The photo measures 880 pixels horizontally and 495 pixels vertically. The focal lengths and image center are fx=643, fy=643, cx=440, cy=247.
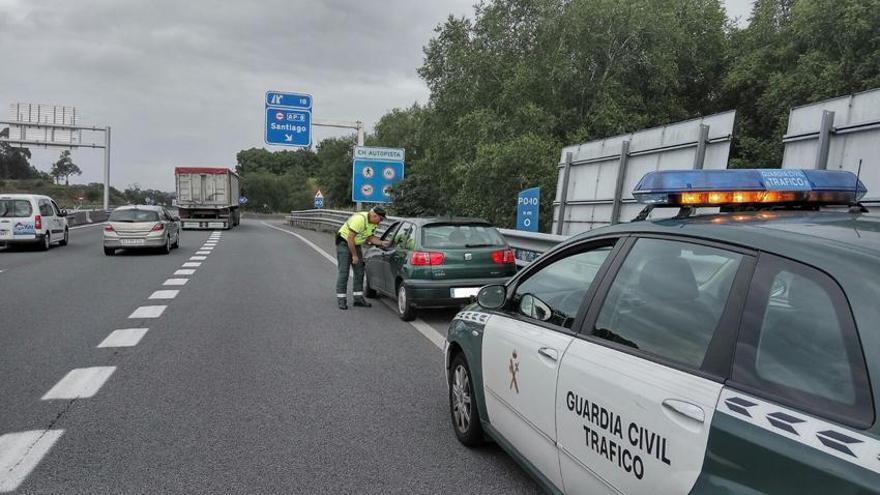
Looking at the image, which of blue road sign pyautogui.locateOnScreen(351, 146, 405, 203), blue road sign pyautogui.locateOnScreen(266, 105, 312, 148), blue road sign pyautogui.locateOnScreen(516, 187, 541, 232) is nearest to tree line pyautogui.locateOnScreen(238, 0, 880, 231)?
blue road sign pyautogui.locateOnScreen(351, 146, 405, 203)

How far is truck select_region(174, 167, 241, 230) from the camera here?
33594 millimetres

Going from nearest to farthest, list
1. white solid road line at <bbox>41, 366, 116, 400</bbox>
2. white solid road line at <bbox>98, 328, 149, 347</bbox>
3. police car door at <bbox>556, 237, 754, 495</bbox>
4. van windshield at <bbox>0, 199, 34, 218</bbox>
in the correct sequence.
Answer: police car door at <bbox>556, 237, 754, 495</bbox>, white solid road line at <bbox>41, 366, 116, 400</bbox>, white solid road line at <bbox>98, 328, 149, 347</bbox>, van windshield at <bbox>0, 199, 34, 218</bbox>

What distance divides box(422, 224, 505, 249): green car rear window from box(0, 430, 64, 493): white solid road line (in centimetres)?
511

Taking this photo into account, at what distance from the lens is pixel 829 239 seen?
1.92 metres

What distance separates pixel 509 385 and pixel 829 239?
68.7 inches

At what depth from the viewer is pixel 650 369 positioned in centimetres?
227

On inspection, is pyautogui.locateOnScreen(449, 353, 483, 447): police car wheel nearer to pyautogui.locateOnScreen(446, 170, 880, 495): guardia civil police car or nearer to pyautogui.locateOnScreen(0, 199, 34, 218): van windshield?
pyautogui.locateOnScreen(446, 170, 880, 495): guardia civil police car

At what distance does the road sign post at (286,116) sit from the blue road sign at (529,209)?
49.5 feet

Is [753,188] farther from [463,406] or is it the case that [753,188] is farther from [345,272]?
[345,272]

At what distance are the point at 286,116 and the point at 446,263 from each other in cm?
2010

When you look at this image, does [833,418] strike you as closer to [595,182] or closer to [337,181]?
[595,182]

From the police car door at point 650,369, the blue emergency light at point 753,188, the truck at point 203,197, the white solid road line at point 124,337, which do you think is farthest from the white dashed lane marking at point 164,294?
the truck at point 203,197

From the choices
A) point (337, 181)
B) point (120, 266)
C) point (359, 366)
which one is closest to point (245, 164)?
point (337, 181)

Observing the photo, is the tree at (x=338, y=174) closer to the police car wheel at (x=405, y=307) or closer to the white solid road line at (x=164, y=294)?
the white solid road line at (x=164, y=294)
